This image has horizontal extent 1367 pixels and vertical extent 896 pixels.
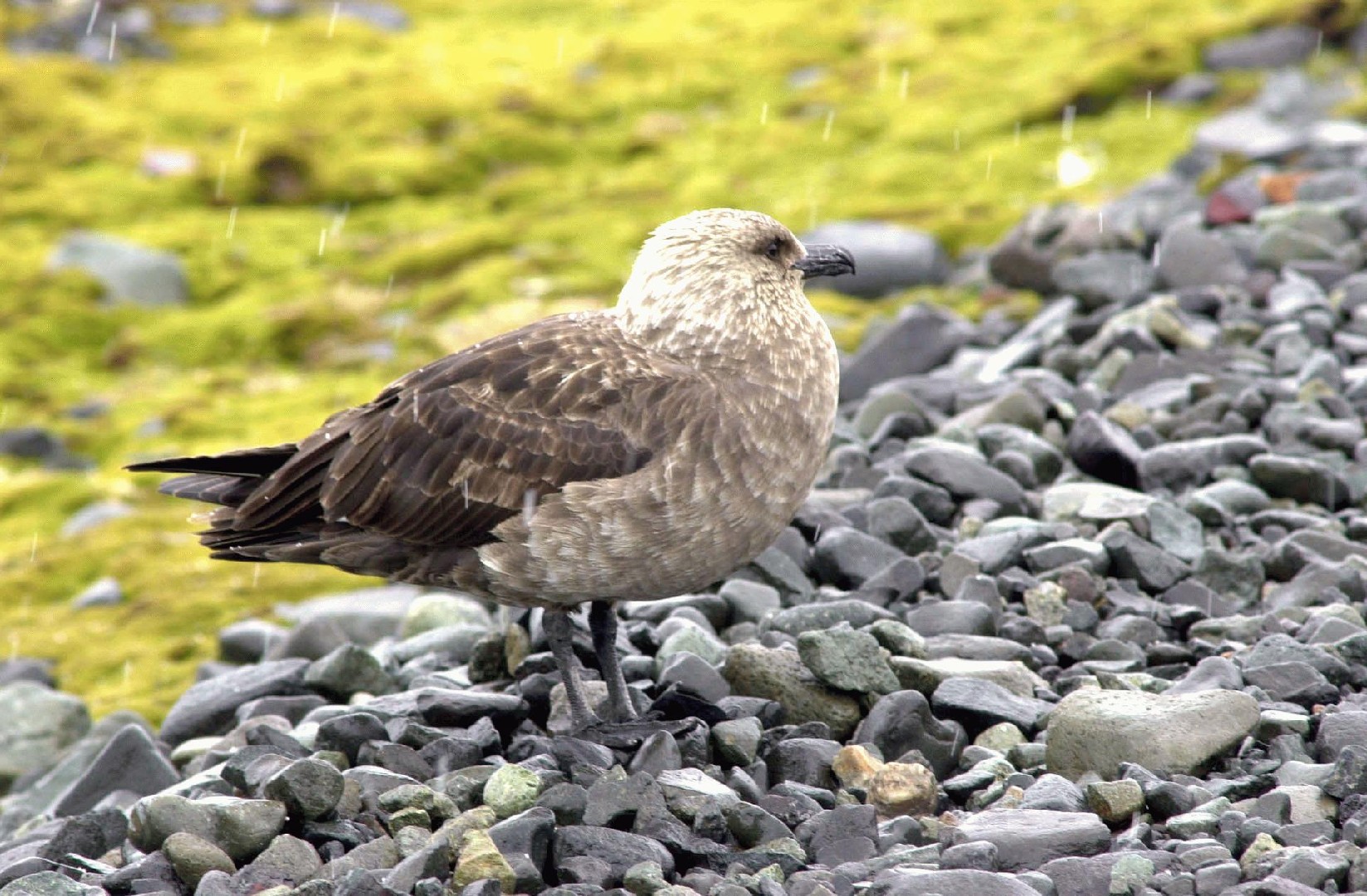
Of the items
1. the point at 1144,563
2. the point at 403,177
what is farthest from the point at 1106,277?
the point at 403,177

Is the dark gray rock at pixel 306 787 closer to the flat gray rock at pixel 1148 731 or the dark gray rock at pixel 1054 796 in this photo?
the dark gray rock at pixel 1054 796

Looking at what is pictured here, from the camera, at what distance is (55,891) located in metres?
5.17

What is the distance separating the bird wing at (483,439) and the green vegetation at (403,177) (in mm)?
3493

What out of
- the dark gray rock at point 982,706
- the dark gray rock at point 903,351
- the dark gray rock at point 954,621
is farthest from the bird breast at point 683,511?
the dark gray rock at point 903,351

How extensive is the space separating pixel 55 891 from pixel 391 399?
7.66 ft

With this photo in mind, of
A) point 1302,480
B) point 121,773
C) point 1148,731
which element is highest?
point 1302,480

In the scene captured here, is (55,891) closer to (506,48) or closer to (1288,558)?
(1288,558)

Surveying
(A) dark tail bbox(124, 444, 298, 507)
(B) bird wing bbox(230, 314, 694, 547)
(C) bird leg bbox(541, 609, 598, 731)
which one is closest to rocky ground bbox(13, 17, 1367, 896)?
(C) bird leg bbox(541, 609, 598, 731)

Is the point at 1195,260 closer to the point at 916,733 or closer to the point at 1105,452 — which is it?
the point at 1105,452

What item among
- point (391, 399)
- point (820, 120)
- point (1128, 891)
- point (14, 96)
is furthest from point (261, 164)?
point (1128, 891)

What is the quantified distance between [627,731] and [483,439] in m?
1.26

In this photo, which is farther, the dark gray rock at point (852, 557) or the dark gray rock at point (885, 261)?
the dark gray rock at point (885, 261)

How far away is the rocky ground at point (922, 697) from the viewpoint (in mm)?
5074

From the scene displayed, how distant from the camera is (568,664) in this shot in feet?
20.2
